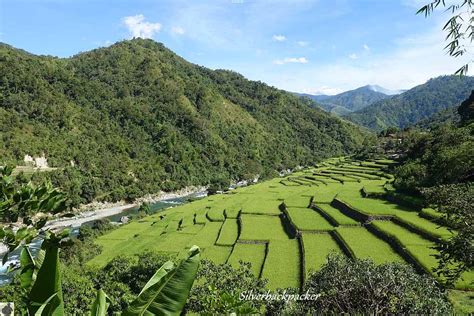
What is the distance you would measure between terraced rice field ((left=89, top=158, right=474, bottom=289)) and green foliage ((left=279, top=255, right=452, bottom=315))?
4.43 metres

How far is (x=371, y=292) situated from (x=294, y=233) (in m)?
14.9

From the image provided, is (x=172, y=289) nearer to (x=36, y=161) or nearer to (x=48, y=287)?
(x=48, y=287)

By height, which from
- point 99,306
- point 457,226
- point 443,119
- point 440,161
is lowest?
point 440,161

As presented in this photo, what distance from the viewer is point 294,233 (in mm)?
26531

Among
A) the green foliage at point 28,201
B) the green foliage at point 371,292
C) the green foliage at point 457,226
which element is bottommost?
the green foliage at point 371,292

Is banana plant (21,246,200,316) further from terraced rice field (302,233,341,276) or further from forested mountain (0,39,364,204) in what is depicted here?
forested mountain (0,39,364,204)

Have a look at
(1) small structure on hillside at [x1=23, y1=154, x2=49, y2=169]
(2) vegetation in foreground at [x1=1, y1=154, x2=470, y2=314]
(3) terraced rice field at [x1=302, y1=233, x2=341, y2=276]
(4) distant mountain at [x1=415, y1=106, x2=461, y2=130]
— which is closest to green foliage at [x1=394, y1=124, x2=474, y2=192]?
(2) vegetation in foreground at [x1=1, y1=154, x2=470, y2=314]

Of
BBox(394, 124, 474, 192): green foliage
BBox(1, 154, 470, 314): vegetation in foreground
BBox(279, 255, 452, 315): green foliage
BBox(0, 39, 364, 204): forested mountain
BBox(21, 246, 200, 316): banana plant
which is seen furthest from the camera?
BBox(0, 39, 364, 204): forested mountain

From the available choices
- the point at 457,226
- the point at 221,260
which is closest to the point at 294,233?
the point at 221,260

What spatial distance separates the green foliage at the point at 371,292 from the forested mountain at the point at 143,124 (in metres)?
28.3

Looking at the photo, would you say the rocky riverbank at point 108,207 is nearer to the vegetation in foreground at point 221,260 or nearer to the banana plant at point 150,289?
the vegetation in foreground at point 221,260

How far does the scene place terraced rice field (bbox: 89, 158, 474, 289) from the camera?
65.1 feet

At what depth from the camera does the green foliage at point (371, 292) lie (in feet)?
35.8

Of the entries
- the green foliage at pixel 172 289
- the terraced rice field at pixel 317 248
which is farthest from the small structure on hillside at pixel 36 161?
the green foliage at pixel 172 289
